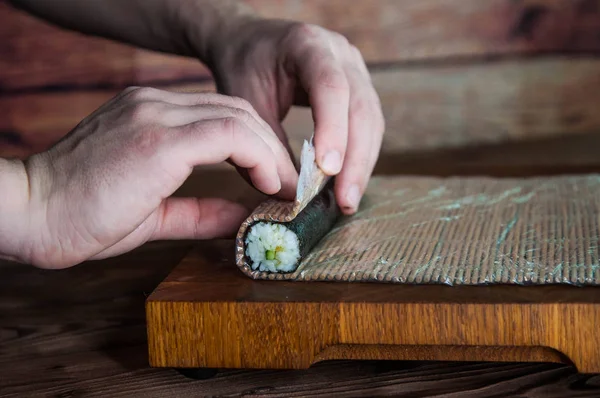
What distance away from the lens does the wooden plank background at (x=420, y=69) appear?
2242mm

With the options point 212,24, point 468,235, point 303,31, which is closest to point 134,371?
point 468,235

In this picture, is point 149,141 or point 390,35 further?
point 390,35

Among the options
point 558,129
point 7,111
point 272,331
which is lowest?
point 272,331

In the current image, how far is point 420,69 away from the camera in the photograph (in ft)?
7.45

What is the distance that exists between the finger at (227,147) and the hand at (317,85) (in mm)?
110

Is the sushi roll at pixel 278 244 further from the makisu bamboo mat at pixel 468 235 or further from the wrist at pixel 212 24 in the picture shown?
the wrist at pixel 212 24

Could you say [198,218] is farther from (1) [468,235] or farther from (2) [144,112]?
(1) [468,235]

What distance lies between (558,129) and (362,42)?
1.96 ft

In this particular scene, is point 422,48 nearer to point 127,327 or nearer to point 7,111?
point 7,111

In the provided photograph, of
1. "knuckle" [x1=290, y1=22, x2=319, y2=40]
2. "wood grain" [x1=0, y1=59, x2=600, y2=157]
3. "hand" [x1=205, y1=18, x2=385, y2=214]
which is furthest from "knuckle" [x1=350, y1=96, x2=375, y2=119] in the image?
"wood grain" [x1=0, y1=59, x2=600, y2=157]

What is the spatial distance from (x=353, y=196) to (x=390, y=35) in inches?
54.1

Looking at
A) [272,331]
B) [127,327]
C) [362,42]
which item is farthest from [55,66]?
[272,331]

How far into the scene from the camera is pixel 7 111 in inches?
90.1

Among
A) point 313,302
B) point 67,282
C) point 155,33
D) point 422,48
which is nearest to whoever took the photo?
point 313,302
